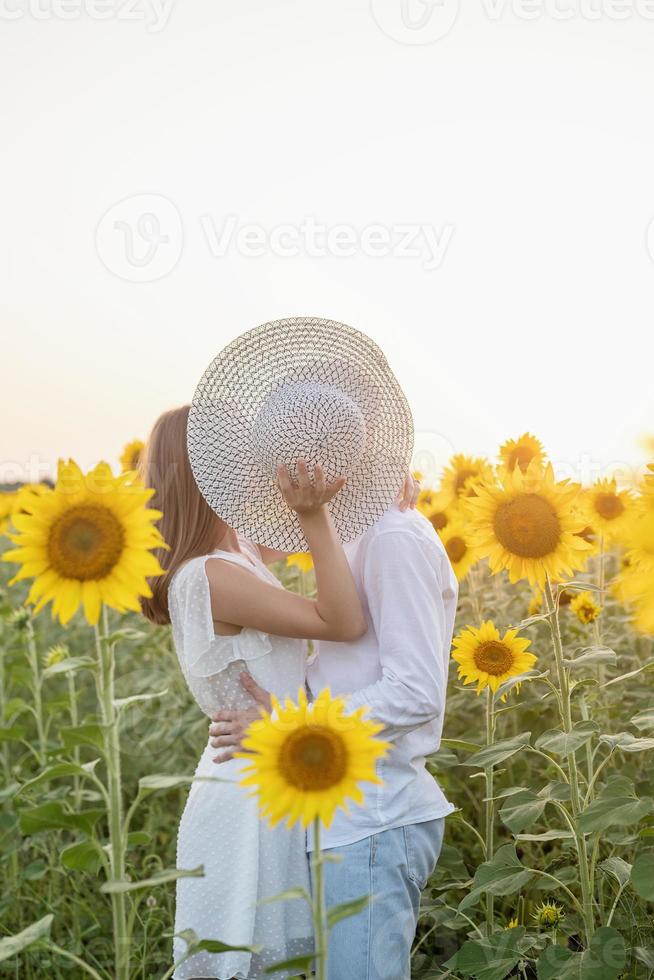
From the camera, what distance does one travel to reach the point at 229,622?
1997mm

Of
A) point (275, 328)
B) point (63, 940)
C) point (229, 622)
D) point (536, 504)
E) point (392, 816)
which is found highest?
point (275, 328)

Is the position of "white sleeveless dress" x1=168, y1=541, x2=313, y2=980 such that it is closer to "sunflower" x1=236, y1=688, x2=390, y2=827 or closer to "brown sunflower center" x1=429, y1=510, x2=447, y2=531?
"sunflower" x1=236, y1=688, x2=390, y2=827

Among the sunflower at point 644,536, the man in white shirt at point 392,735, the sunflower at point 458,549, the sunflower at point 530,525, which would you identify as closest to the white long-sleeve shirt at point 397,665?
the man in white shirt at point 392,735

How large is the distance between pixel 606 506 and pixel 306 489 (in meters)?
1.69

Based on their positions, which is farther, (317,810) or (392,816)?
(392,816)

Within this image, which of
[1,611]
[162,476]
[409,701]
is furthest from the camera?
[1,611]

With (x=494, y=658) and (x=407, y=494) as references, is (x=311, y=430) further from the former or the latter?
(x=494, y=658)

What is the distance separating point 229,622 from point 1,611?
1.68m

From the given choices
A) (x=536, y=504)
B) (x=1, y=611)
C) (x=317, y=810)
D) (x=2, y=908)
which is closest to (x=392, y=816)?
(x=317, y=810)

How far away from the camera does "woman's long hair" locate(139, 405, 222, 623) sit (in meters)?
2.11

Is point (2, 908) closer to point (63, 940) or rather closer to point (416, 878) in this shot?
point (63, 940)

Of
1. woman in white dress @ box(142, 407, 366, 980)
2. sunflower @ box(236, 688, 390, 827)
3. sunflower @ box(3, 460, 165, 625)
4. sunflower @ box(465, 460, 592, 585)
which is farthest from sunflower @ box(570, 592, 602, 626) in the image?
sunflower @ box(3, 460, 165, 625)

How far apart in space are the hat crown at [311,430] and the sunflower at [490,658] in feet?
2.20

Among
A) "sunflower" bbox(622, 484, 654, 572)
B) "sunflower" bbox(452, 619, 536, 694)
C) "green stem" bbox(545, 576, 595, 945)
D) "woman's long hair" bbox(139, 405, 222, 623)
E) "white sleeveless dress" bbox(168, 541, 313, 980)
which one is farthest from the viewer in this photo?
"sunflower" bbox(452, 619, 536, 694)
